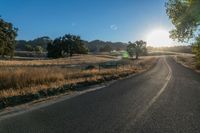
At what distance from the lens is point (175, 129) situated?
764cm

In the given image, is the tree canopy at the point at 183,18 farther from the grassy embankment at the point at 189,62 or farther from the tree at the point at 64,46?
the tree at the point at 64,46

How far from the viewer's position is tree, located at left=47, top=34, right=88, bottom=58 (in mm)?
102012

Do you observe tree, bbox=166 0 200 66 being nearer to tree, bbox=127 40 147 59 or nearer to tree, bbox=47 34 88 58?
tree, bbox=47 34 88 58

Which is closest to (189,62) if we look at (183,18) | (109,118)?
(183,18)

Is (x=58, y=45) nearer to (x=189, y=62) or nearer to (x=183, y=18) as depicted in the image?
(x=189, y=62)

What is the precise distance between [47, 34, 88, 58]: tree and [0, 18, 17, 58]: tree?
175 feet

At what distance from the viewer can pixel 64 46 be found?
10431 cm

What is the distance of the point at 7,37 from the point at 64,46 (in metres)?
58.6

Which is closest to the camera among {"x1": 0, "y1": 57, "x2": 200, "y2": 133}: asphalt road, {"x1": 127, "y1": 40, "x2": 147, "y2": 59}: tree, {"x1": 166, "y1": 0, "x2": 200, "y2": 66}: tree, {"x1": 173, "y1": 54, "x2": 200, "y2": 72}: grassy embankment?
{"x1": 0, "y1": 57, "x2": 200, "y2": 133}: asphalt road

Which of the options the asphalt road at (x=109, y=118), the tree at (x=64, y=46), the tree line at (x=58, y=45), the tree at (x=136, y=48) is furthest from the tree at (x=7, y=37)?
the tree at (x=136, y=48)

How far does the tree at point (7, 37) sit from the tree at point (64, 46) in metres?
53.3

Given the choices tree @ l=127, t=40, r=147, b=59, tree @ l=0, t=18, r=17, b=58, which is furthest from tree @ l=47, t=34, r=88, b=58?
tree @ l=0, t=18, r=17, b=58

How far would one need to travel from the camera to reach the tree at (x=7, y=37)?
4409 cm

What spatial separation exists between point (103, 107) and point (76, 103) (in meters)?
1.29
